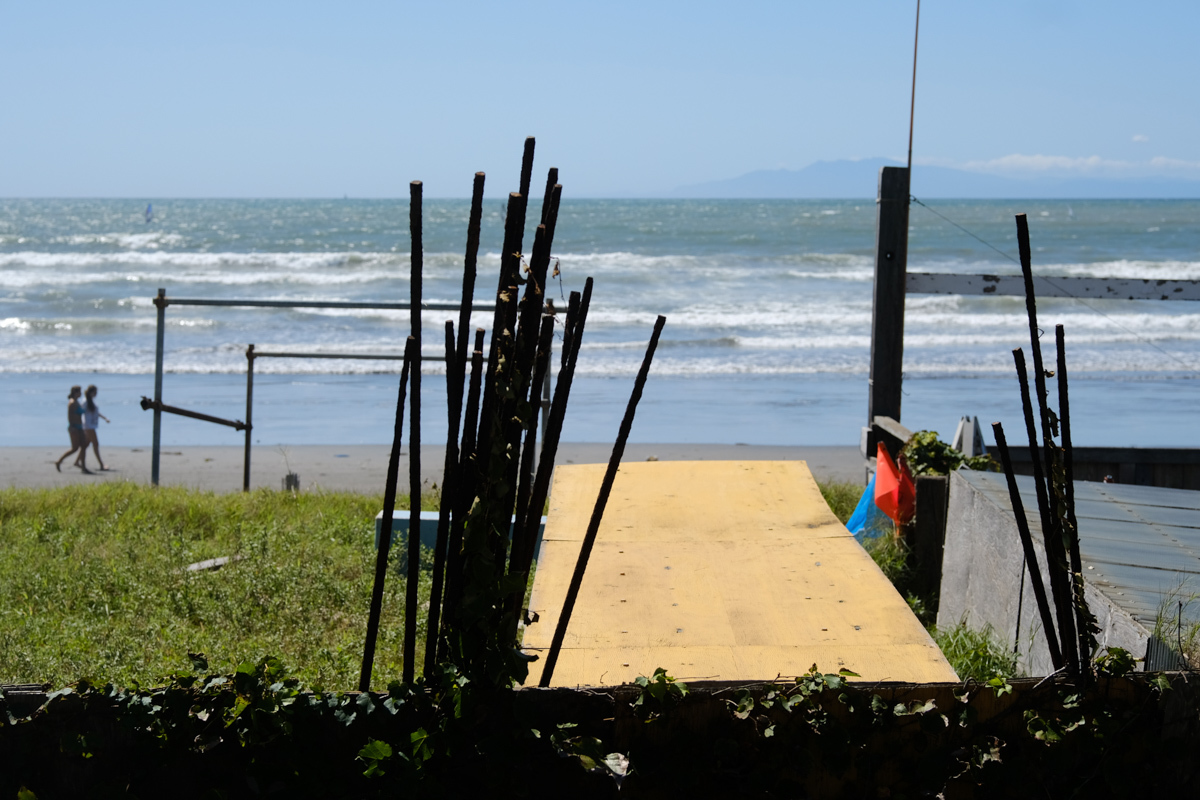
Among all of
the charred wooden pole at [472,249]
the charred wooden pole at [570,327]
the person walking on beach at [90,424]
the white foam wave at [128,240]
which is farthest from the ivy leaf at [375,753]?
the white foam wave at [128,240]

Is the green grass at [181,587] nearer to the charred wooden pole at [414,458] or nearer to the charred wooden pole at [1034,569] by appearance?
the charred wooden pole at [414,458]

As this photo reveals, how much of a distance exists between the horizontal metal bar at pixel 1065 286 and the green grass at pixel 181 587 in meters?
3.66

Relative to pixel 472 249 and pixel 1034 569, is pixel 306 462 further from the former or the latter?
pixel 1034 569

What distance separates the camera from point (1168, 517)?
4109 millimetres

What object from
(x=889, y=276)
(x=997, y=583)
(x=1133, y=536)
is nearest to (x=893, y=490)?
(x=889, y=276)

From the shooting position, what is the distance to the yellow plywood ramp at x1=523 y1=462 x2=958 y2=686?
310 centimetres

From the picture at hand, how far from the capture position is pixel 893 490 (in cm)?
598

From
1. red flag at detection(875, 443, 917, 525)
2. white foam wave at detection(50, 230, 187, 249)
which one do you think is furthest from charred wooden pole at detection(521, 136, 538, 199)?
white foam wave at detection(50, 230, 187, 249)

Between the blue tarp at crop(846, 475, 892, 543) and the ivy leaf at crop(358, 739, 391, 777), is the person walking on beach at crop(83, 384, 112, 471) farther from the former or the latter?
the ivy leaf at crop(358, 739, 391, 777)

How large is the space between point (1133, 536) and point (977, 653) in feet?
2.30

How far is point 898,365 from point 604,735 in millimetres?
4812

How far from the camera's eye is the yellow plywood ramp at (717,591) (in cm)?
310

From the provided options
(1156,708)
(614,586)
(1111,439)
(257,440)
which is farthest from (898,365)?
(257,440)

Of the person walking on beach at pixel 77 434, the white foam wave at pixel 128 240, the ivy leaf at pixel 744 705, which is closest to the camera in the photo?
the ivy leaf at pixel 744 705
